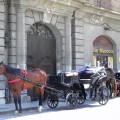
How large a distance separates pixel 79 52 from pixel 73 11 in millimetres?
2376

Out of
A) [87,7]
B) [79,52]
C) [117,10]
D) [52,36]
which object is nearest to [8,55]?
[52,36]

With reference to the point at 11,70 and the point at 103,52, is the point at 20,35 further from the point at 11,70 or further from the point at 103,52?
the point at 103,52

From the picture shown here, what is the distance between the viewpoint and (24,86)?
12.7 m

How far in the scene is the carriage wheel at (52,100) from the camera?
1405 cm

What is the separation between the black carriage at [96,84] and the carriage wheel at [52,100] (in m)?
1.71

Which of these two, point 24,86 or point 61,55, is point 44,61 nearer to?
point 61,55

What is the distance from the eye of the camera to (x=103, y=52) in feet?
75.3

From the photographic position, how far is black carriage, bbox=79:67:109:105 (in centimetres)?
1492

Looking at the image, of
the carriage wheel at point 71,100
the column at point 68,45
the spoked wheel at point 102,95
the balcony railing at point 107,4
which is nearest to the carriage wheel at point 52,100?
the carriage wheel at point 71,100

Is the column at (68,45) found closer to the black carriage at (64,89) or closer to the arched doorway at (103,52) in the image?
the arched doorway at (103,52)

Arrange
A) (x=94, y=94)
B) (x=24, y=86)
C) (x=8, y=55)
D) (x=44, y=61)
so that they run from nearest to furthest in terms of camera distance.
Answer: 1. (x=24, y=86)
2. (x=94, y=94)
3. (x=8, y=55)
4. (x=44, y=61)

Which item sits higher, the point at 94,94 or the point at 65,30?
the point at 65,30

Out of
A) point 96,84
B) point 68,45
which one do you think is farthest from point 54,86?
point 68,45

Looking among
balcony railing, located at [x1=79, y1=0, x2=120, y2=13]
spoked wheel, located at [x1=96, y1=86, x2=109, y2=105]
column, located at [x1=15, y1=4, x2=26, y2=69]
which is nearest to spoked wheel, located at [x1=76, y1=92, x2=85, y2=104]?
spoked wheel, located at [x1=96, y1=86, x2=109, y2=105]
